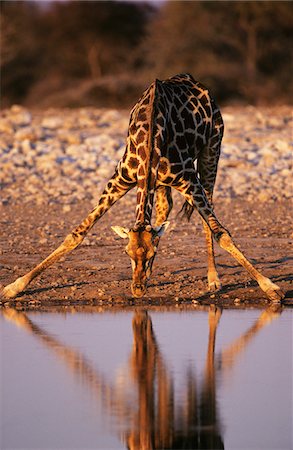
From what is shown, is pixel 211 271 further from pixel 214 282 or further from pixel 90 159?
pixel 90 159

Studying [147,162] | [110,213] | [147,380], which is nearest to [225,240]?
[147,162]

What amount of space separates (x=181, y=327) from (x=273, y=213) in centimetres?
527

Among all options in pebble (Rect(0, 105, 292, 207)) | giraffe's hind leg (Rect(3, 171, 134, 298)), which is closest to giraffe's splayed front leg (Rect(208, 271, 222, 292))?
giraffe's hind leg (Rect(3, 171, 134, 298))

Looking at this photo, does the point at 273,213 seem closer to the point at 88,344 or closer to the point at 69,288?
the point at 69,288

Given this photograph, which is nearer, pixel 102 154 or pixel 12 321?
pixel 12 321

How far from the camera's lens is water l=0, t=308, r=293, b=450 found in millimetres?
5598

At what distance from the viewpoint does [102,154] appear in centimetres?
1639

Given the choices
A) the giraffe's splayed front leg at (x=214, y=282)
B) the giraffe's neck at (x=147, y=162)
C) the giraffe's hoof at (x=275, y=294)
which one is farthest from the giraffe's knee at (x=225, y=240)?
the giraffe's neck at (x=147, y=162)

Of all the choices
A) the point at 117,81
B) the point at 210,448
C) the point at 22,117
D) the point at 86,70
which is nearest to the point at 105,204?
the point at 210,448

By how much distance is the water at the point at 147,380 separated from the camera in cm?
560

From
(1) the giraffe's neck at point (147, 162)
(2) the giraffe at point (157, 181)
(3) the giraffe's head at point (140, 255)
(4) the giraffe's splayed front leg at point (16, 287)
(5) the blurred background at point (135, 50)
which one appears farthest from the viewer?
(5) the blurred background at point (135, 50)

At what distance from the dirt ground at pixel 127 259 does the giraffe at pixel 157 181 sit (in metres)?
0.25

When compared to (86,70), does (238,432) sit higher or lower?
lower

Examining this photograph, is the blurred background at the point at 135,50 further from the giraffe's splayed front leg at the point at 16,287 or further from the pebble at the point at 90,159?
the giraffe's splayed front leg at the point at 16,287
